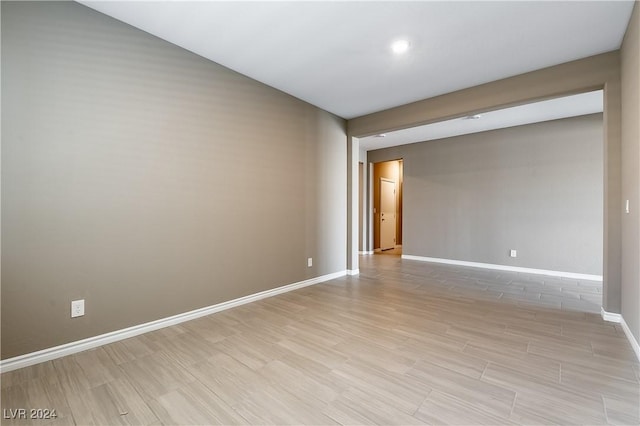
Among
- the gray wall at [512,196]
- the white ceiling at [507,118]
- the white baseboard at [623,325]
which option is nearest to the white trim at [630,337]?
the white baseboard at [623,325]

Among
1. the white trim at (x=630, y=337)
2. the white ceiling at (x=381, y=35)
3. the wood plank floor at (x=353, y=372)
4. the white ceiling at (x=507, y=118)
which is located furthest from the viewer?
the white ceiling at (x=507, y=118)

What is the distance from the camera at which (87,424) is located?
4.57ft

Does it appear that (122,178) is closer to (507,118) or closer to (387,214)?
(507,118)

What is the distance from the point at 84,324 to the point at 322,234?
2907 millimetres

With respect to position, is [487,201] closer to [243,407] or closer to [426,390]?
[426,390]

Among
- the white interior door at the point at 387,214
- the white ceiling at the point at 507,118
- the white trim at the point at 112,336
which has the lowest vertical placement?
the white trim at the point at 112,336

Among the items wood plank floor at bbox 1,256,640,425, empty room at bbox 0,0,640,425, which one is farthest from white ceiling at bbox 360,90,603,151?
wood plank floor at bbox 1,256,640,425

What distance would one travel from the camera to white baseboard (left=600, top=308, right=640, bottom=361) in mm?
2093

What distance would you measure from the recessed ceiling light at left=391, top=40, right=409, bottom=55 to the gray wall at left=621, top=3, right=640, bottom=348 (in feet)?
5.24

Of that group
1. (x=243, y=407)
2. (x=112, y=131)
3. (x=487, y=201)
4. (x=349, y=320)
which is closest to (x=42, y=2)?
(x=112, y=131)

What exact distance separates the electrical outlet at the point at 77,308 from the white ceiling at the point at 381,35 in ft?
7.50

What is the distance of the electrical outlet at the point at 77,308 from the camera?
211 centimetres

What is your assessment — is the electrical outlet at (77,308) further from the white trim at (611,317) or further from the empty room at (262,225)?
the white trim at (611,317)

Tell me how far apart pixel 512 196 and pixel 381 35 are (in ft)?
14.0
